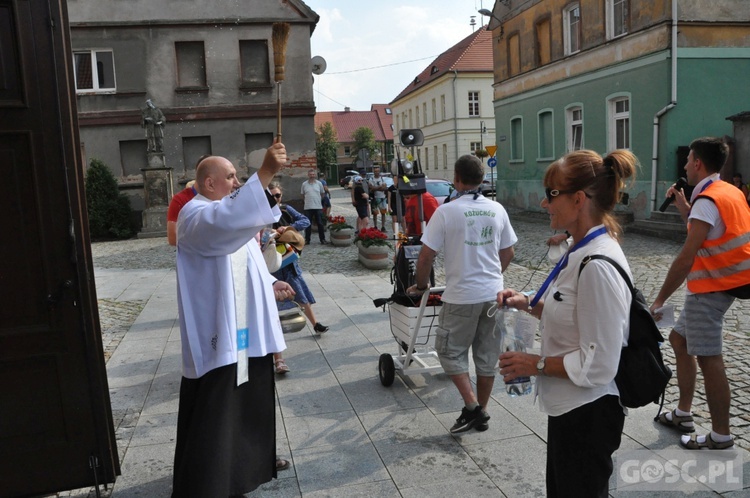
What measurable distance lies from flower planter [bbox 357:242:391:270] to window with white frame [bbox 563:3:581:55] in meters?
13.2

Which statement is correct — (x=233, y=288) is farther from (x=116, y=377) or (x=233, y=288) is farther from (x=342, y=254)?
(x=342, y=254)

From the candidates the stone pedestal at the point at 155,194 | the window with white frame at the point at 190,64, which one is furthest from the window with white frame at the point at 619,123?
the stone pedestal at the point at 155,194

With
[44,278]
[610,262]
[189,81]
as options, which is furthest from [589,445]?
[189,81]

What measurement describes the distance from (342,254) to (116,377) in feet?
30.7

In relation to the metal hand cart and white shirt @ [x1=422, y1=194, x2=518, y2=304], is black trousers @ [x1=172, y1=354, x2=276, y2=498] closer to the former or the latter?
white shirt @ [x1=422, y1=194, x2=518, y2=304]

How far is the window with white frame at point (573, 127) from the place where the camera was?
2253 centimetres

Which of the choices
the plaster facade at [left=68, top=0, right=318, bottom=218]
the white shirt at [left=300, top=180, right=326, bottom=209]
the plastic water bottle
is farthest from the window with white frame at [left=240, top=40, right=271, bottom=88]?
the plastic water bottle

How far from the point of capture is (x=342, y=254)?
1525 centimetres

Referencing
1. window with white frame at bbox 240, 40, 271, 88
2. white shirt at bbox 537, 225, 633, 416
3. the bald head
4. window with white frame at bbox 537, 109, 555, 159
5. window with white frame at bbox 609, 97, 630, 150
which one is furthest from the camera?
window with white frame at bbox 537, 109, 555, 159

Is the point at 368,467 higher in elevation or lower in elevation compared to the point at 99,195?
lower

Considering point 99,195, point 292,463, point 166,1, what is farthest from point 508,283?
point 166,1

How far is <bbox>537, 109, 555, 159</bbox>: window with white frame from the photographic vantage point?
79.8 feet

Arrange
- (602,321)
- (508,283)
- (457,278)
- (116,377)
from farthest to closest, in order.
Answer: (508,283) < (116,377) < (457,278) < (602,321)

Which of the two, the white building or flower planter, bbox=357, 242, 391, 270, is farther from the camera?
the white building
